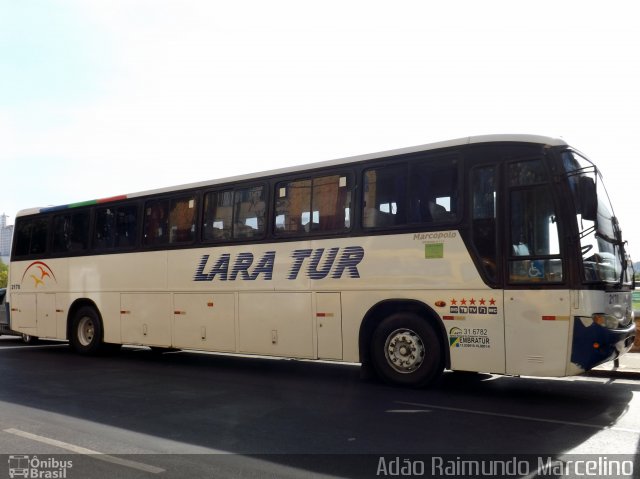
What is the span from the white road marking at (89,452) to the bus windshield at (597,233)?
17.6 ft

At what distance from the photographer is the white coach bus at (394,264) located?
739 centimetres

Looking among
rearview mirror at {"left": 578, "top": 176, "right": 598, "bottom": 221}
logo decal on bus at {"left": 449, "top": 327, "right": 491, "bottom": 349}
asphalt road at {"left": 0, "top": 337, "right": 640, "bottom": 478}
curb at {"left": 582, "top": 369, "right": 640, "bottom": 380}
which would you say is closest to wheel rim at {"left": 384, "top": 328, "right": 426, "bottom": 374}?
asphalt road at {"left": 0, "top": 337, "right": 640, "bottom": 478}

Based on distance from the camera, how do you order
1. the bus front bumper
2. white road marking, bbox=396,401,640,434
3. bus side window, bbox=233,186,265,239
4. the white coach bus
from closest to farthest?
white road marking, bbox=396,401,640,434, the bus front bumper, the white coach bus, bus side window, bbox=233,186,265,239

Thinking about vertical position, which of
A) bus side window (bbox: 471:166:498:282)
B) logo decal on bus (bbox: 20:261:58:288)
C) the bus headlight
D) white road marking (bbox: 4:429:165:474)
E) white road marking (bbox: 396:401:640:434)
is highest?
bus side window (bbox: 471:166:498:282)

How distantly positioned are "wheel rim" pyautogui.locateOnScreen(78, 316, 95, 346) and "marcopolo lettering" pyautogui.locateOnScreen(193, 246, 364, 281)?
3.86 meters

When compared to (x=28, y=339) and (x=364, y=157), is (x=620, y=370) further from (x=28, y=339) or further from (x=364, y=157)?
(x=28, y=339)

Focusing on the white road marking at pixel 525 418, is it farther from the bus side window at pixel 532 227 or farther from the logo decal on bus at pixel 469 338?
the bus side window at pixel 532 227

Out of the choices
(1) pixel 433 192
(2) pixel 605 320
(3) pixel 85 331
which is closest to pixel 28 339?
(3) pixel 85 331

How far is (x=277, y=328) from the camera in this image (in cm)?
1006

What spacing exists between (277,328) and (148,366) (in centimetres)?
339

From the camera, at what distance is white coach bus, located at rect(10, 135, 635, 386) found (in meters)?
7.39

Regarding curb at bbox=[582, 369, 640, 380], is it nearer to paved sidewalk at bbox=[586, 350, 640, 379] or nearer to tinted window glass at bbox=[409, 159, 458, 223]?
paved sidewalk at bbox=[586, 350, 640, 379]

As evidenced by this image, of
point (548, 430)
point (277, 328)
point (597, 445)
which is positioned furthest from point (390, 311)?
point (597, 445)

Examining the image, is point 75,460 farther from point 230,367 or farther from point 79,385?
point 230,367
